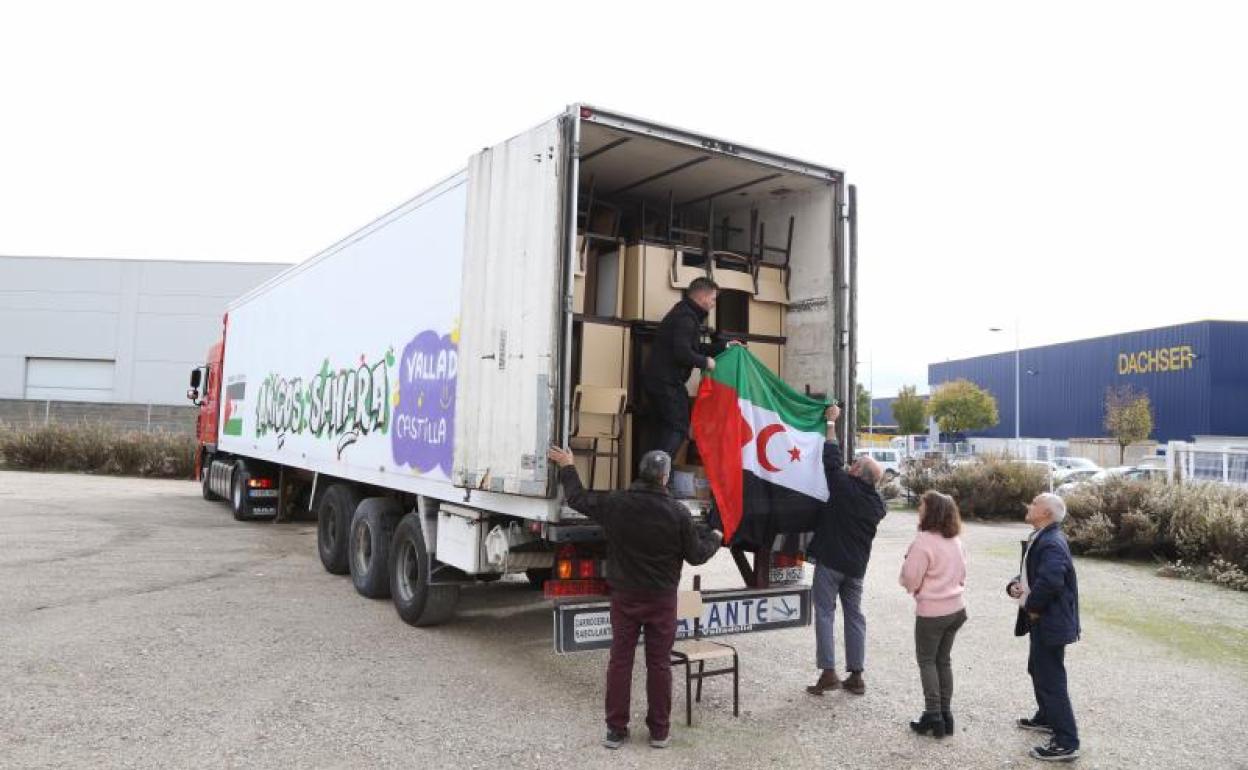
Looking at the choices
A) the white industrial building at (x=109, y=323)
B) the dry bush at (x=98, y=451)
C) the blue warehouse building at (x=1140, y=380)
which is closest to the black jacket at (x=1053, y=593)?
the dry bush at (x=98, y=451)

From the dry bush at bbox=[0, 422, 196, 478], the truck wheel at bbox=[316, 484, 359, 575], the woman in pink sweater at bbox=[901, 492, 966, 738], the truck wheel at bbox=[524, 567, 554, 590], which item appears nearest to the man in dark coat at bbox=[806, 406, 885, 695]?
the woman in pink sweater at bbox=[901, 492, 966, 738]

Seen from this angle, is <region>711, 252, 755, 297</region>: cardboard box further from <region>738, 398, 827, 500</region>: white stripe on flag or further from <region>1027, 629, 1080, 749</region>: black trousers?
<region>1027, 629, 1080, 749</region>: black trousers

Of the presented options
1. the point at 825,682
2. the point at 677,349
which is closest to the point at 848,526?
the point at 825,682

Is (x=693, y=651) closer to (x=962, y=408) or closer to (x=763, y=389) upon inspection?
(x=763, y=389)

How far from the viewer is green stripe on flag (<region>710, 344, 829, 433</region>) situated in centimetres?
582

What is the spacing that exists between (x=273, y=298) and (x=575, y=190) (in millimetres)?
7241

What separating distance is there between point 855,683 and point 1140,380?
49400 millimetres

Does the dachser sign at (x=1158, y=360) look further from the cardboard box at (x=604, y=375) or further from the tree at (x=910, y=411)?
the cardboard box at (x=604, y=375)

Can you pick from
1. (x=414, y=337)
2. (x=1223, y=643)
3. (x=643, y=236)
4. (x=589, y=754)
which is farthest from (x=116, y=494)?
(x=1223, y=643)

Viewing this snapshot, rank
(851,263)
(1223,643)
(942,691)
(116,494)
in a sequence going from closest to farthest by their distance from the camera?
(942,691)
(851,263)
(1223,643)
(116,494)

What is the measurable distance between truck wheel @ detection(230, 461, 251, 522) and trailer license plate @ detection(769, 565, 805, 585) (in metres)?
9.83

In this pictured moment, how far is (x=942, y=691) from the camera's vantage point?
5078 millimetres

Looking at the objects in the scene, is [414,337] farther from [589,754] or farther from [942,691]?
[942,691]

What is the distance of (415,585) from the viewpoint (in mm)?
6984
